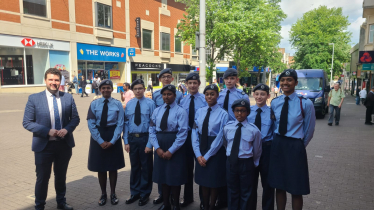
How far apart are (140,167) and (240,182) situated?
1788 mm

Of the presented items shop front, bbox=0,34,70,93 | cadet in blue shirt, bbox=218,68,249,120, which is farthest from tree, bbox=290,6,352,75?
cadet in blue shirt, bbox=218,68,249,120

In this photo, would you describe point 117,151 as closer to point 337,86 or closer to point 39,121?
point 39,121

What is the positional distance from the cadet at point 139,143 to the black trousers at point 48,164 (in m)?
0.94

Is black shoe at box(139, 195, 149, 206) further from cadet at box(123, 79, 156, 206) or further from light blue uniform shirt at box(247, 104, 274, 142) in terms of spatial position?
light blue uniform shirt at box(247, 104, 274, 142)

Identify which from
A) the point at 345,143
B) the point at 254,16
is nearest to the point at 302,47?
the point at 254,16

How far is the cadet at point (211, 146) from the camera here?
3715 millimetres

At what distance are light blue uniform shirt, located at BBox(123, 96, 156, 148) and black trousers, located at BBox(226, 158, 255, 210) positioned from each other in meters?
1.41

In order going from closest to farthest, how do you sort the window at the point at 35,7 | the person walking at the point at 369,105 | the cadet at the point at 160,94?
1. the cadet at the point at 160,94
2. the person walking at the point at 369,105
3. the window at the point at 35,7

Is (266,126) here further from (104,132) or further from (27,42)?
(27,42)

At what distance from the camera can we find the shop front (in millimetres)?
19406

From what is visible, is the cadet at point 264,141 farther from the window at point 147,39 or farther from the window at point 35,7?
the window at point 147,39

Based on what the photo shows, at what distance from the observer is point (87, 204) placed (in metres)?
4.39

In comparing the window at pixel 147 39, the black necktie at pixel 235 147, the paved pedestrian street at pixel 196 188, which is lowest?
the paved pedestrian street at pixel 196 188

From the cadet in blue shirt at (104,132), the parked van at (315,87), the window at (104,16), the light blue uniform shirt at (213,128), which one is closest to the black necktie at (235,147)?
the light blue uniform shirt at (213,128)
